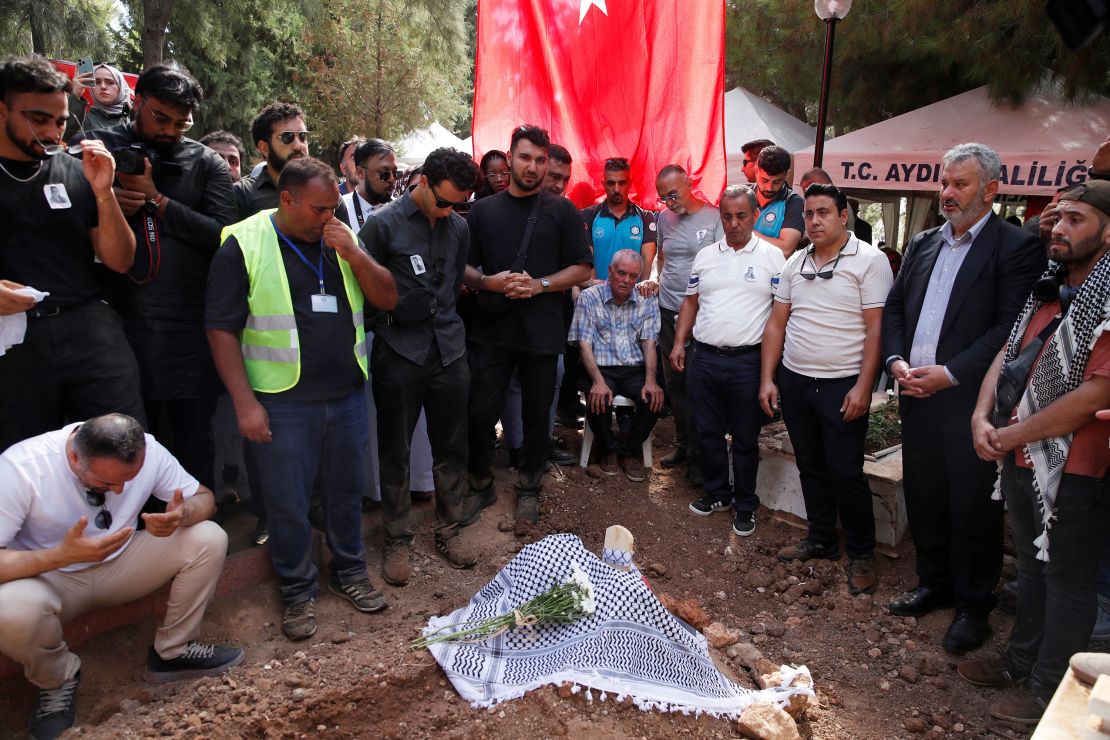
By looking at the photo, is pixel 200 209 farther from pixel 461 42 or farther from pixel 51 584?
pixel 461 42

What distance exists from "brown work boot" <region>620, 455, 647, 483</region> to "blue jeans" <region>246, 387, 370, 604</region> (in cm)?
219

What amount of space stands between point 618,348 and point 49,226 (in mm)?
3382

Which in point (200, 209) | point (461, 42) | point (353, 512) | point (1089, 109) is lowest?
point (353, 512)

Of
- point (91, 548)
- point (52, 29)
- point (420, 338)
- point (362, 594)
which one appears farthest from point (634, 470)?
point (52, 29)

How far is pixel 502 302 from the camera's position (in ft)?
13.9

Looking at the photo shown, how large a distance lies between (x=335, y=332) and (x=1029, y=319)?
9.87 ft

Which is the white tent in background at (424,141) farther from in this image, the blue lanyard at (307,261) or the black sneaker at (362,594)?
the black sneaker at (362,594)

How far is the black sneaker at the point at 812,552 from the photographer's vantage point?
4379 millimetres

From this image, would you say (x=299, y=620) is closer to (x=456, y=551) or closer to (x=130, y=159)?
(x=456, y=551)

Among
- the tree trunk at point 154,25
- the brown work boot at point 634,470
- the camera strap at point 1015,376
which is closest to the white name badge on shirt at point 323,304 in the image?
the brown work boot at point 634,470

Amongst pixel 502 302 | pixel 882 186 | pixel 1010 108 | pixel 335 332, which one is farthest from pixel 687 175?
pixel 1010 108

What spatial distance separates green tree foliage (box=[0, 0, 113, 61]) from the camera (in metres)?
13.0

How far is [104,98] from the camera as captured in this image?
463 centimetres

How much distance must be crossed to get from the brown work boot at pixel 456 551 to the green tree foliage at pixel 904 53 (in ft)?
22.3
